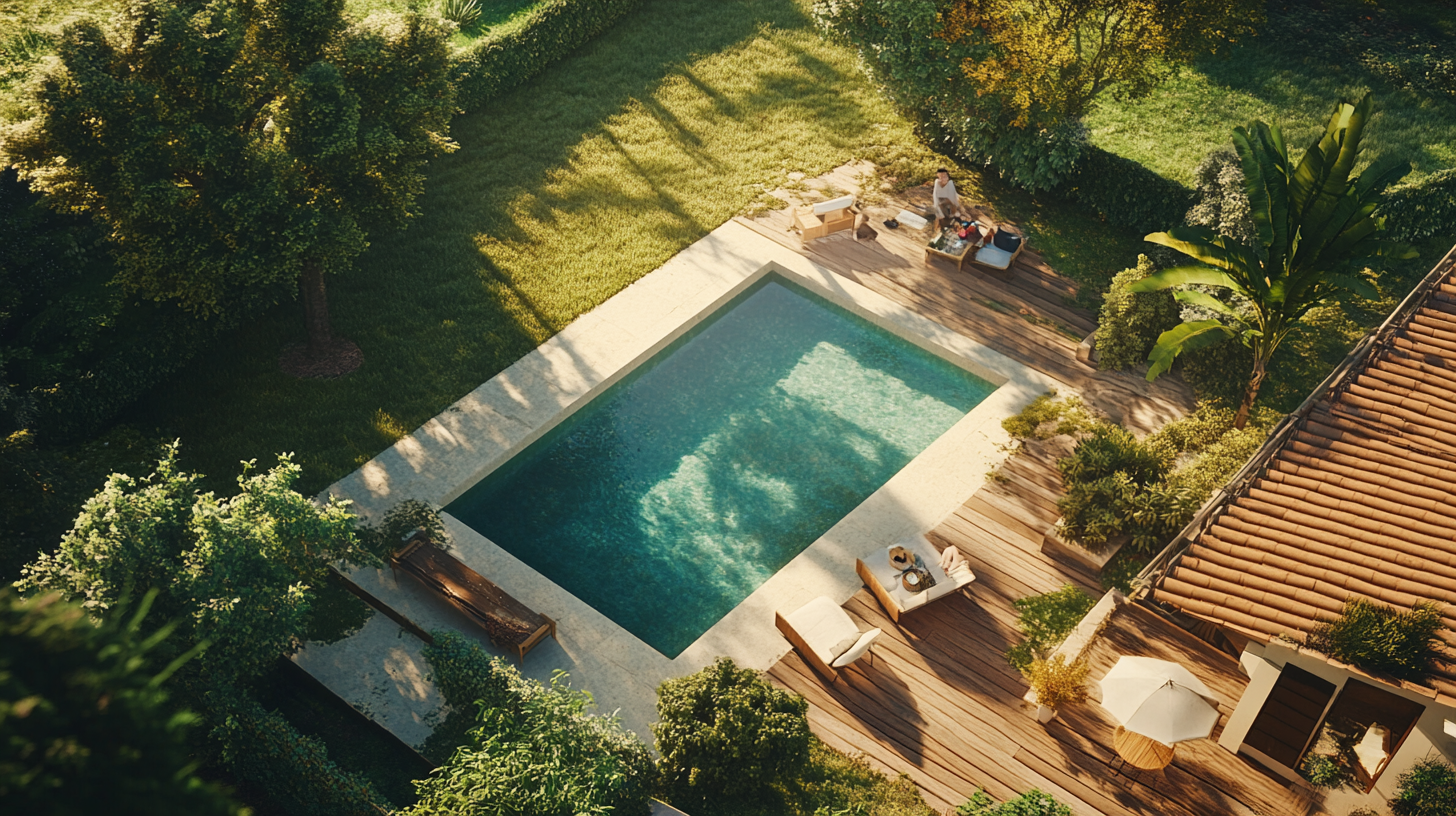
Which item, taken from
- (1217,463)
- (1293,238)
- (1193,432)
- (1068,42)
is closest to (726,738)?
(1217,463)

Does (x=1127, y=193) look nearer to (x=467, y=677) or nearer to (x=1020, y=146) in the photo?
(x=1020, y=146)

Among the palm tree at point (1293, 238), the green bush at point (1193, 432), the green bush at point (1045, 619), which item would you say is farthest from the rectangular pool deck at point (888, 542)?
the palm tree at point (1293, 238)

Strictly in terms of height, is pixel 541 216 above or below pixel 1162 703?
above

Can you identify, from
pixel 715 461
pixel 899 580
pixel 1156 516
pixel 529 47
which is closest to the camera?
pixel 899 580

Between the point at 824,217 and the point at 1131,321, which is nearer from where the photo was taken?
the point at 1131,321

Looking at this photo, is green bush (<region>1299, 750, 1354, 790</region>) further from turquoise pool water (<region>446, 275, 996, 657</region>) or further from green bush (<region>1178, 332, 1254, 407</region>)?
green bush (<region>1178, 332, 1254, 407</region>)

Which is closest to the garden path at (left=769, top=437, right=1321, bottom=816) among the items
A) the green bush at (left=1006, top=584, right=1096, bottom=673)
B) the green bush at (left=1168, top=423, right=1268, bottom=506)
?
the green bush at (left=1006, top=584, right=1096, bottom=673)

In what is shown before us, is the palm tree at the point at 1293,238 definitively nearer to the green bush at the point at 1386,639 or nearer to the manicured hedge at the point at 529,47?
the green bush at the point at 1386,639

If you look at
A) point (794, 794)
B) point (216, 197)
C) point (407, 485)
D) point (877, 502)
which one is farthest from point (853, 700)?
point (216, 197)
